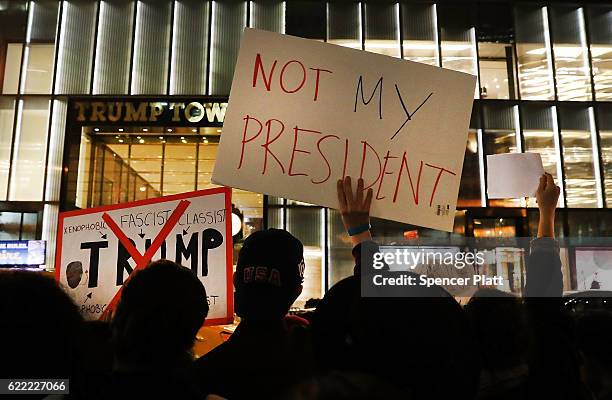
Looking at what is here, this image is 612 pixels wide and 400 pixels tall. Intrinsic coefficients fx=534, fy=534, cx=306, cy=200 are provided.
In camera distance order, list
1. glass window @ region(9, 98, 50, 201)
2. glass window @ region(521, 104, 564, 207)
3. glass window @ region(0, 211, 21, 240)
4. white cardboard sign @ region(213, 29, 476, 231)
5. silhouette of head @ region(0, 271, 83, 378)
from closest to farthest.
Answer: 1. silhouette of head @ region(0, 271, 83, 378)
2. white cardboard sign @ region(213, 29, 476, 231)
3. glass window @ region(0, 211, 21, 240)
4. glass window @ region(9, 98, 50, 201)
5. glass window @ region(521, 104, 564, 207)

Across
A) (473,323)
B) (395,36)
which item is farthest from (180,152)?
(473,323)

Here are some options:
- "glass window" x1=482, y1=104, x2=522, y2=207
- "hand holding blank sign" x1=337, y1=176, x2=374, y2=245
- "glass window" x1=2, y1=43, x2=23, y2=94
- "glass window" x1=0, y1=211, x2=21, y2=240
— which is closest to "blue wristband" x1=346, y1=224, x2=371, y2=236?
"hand holding blank sign" x1=337, y1=176, x2=374, y2=245

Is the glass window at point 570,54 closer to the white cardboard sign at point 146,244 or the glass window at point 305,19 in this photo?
the glass window at point 305,19

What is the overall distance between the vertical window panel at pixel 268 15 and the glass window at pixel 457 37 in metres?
3.97

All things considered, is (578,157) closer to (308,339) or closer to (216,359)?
(308,339)

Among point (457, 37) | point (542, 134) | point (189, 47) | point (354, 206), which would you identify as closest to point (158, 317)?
point (354, 206)

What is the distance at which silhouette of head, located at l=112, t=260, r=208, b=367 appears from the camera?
1566 mm

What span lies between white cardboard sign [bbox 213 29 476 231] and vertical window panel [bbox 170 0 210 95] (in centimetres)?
1037

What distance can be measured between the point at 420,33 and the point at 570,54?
3.80m

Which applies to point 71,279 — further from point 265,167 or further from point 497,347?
point 497,347

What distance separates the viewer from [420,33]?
13.3 metres

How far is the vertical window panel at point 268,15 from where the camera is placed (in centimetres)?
1296

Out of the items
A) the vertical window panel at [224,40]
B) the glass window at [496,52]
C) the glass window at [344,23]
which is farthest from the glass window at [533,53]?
the vertical window panel at [224,40]

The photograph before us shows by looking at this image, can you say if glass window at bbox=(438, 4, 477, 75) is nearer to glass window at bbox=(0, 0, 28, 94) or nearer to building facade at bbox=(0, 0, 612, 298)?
building facade at bbox=(0, 0, 612, 298)
